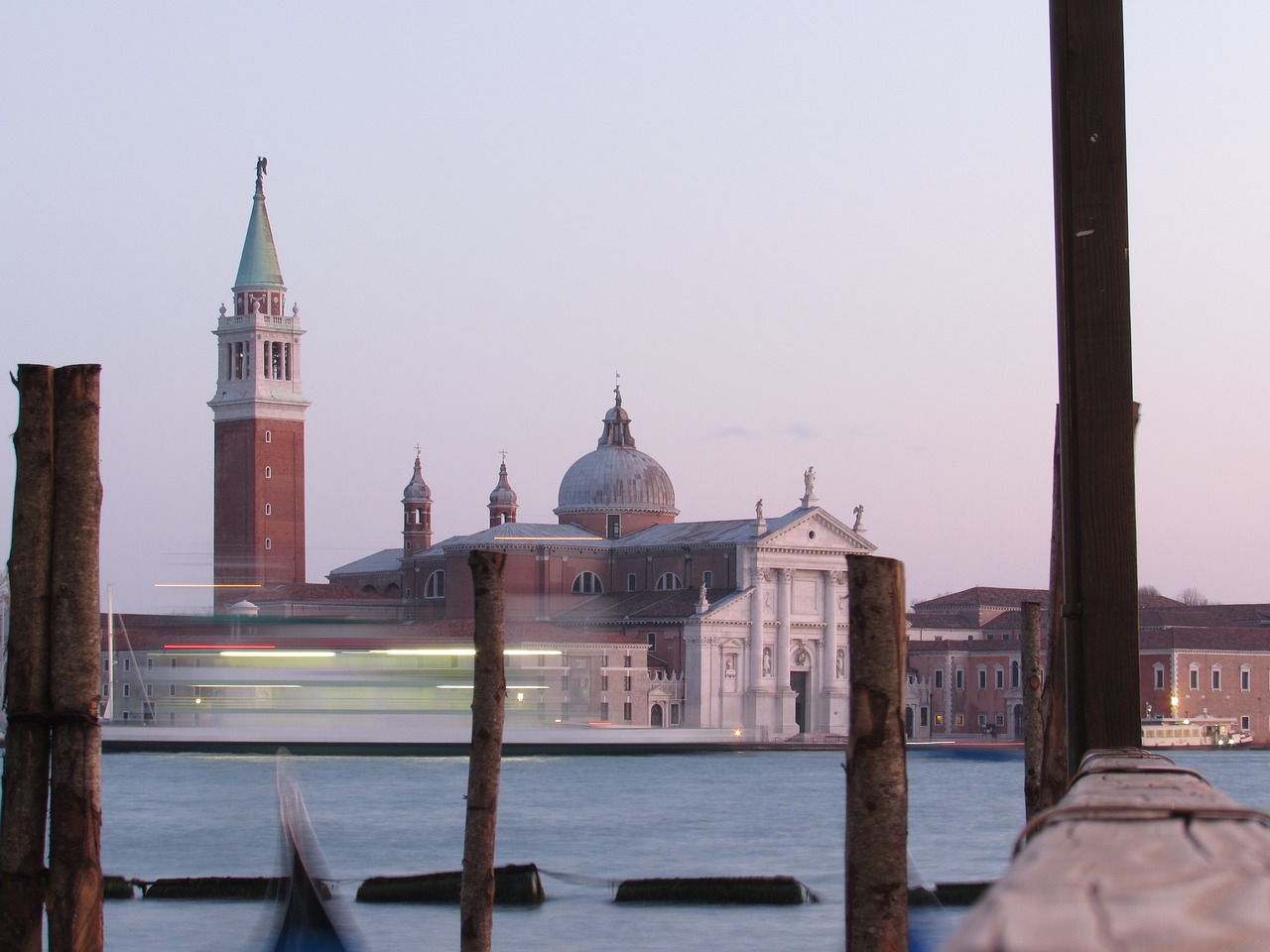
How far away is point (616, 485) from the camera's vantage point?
4903 centimetres

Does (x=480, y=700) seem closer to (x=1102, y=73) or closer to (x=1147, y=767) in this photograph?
(x=1102, y=73)

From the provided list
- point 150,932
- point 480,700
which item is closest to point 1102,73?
point 480,700

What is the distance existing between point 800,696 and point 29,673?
4452cm

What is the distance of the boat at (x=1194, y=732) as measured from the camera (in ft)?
142

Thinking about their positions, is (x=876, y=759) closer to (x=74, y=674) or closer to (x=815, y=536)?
(x=74, y=674)

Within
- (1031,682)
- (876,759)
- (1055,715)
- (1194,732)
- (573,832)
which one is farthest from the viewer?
(1194,732)

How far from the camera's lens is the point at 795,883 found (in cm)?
1363

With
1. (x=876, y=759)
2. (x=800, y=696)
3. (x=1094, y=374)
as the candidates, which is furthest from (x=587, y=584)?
(x=1094, y=374)

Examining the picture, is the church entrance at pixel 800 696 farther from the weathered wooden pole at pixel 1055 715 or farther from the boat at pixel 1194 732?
the weathered wooden pole at pixel 1055 715

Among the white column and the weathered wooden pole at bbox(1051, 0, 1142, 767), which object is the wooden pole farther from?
the white column

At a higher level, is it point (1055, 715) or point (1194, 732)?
point (1055, 715)

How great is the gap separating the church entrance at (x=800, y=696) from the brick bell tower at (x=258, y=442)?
1290 centimetres

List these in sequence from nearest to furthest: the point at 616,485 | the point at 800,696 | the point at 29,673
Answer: the point at 29,673
the point at 800,696
the point at 616,485

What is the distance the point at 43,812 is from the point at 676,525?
44.5 metres
